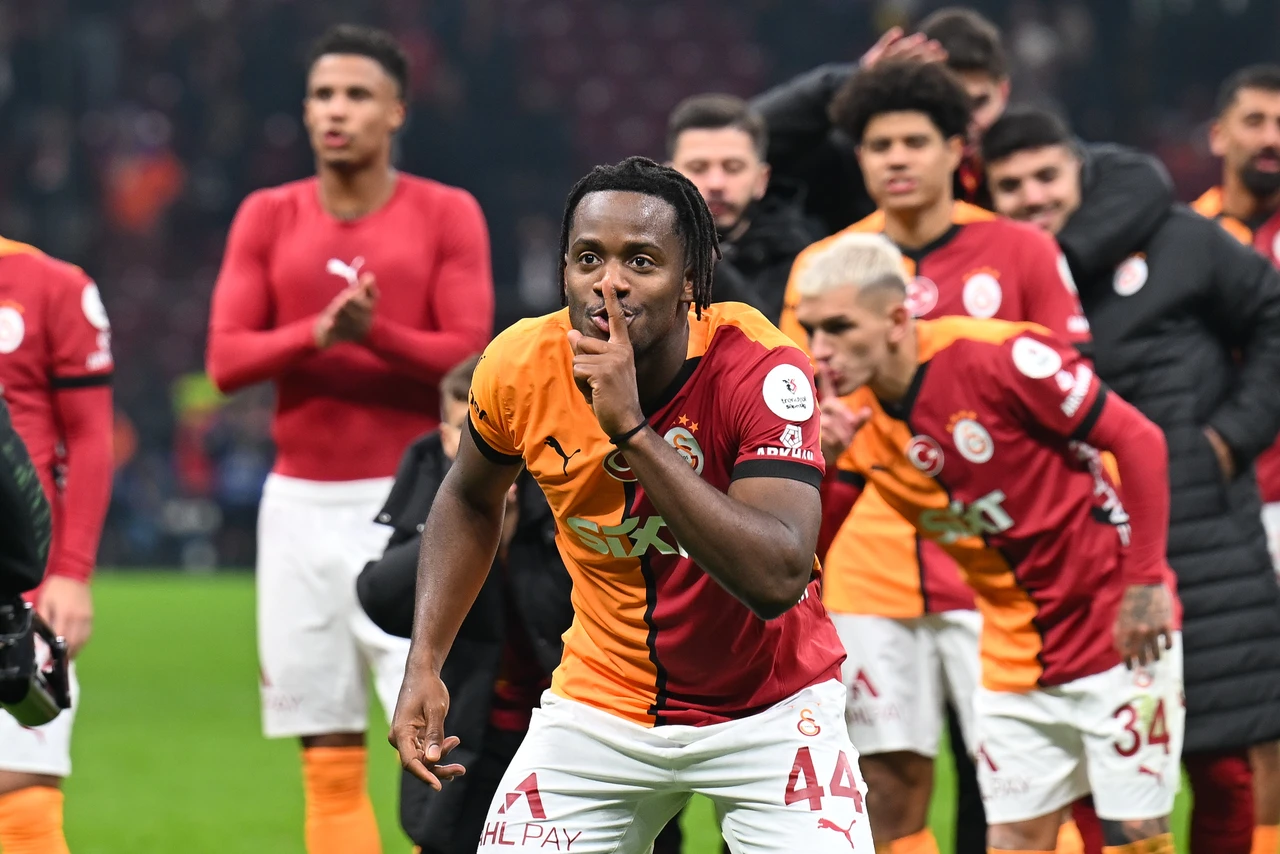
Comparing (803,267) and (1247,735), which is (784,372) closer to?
(803,267)

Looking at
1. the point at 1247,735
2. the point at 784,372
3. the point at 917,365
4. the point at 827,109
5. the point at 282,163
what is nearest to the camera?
the point at 784,372

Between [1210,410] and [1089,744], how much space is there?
1.36m

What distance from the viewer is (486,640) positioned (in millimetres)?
4215

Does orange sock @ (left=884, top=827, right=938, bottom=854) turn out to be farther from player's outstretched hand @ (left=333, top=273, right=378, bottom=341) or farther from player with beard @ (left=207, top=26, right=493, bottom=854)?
player's outstretched hand @ (left=333, top=273, right=378, bottom=341)

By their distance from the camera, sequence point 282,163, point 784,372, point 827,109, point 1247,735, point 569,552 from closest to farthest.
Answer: point 784,372, point 569,552, point 1247,735, point 827,109, point 282,163

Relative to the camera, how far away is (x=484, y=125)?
61.1 ft

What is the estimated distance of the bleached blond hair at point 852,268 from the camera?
14.0 feet

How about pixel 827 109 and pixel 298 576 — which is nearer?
pixel 298 576

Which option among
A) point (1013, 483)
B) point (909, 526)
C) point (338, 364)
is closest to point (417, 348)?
point (338, 364)

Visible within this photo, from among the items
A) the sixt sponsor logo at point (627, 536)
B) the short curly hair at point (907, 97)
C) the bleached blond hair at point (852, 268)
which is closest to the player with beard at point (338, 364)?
the short curly hair at point (907, 97)

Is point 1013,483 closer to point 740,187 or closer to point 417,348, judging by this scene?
point 740,187

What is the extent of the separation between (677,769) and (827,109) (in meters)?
3.14

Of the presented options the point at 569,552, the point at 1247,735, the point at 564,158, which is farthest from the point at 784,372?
the point at 564,158

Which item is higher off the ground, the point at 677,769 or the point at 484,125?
the point at 484,125
